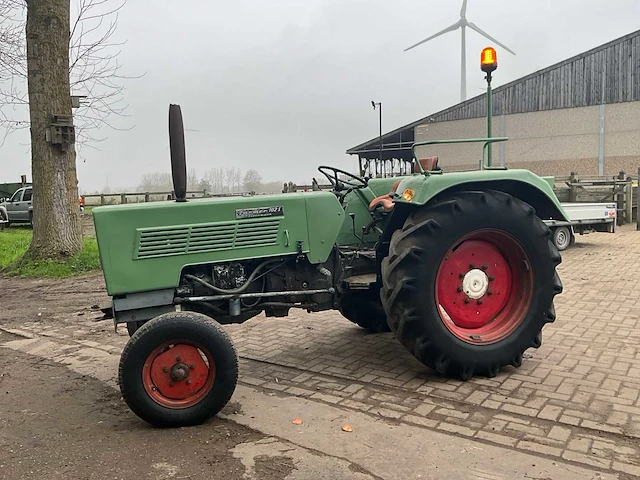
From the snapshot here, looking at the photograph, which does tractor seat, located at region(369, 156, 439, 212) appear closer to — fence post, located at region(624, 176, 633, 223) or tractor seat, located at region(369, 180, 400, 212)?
tractor seat, located at region(369, 180, 400, 212)

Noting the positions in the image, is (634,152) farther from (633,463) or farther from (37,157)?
(633,463)

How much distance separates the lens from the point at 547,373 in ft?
14.6

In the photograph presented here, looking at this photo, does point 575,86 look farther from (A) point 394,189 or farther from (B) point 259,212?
(B) point 259,212

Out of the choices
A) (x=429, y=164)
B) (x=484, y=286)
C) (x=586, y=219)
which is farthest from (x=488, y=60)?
(x=586, y=219)

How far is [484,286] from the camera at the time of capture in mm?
4555

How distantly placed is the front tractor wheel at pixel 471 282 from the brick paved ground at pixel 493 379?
26 cm

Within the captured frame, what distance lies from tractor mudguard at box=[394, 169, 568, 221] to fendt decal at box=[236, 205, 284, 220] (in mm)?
878

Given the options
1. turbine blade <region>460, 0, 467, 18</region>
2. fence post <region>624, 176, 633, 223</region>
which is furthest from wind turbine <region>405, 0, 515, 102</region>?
fence post <region>624, 176, 633, 223</region>

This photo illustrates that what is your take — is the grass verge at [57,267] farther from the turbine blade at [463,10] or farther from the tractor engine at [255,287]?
the turbine blade at [463,10]

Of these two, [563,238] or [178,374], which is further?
[563,238]

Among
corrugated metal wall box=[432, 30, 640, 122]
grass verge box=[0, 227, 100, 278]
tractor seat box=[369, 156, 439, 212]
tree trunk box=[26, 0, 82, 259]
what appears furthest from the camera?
corrugated metal wall box=[432, 30, 640, 122]

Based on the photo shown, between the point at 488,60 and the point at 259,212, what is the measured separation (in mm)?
3708

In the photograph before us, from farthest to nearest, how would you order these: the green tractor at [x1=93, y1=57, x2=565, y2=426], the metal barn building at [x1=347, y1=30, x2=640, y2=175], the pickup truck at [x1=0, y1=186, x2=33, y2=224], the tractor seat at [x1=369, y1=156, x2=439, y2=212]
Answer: the metal barn building at [x1=347, y1=30, x2=640, y2=175], the pickup truck at [x1=0, y1=186, x2=33, y2=224], the tractor seat at [x1=369, y1=156, x2=439, y2=212], the green tractor at [x1=93, y1=57, x2=565, y2=426]

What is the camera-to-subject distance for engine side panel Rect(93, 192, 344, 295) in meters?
3.82
